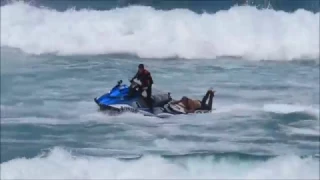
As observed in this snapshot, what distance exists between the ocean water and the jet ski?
1.0 inches

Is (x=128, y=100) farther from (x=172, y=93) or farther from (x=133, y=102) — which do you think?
(x=172, y=93)

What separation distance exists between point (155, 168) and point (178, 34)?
0.48 meters

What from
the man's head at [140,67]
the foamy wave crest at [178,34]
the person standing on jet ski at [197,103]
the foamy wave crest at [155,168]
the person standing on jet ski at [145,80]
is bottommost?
the foamy wave crest at [155,168]

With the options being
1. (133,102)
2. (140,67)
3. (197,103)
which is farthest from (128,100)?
(197,103)

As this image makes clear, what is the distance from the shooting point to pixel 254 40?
181 cm

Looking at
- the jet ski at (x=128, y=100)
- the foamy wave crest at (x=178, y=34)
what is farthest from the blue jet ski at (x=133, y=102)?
the foamy wave crest at (x=178, y=34)

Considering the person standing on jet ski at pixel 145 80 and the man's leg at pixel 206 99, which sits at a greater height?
the person standing on jet ski at pixel 145 80

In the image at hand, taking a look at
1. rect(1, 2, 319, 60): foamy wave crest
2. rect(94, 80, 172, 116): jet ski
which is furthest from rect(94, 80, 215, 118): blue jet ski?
rect(1, 2, 319, 60): foamy wave crest

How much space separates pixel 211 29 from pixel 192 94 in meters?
0.24

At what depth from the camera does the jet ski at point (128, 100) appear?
1.81 meters

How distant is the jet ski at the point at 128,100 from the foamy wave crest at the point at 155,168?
0.58 ft

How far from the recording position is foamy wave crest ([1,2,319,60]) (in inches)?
71.1

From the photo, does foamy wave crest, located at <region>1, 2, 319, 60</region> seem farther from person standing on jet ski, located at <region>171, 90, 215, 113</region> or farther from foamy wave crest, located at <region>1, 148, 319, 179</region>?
foamy wave crest, located at <region>1, 148, 319, 179</region>

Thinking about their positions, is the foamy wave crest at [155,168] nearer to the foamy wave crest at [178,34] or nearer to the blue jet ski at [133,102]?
the blue jet ski at [133,102]
